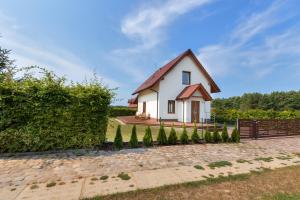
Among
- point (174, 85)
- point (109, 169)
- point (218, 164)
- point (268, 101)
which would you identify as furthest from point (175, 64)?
point (268, 101)

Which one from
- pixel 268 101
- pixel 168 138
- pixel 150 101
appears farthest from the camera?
pixel 268 101

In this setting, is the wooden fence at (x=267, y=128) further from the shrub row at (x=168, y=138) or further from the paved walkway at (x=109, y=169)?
the paved walkway at (x=109, y=169)

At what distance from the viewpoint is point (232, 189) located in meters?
3.60

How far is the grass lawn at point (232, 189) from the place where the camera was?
10.6 ft

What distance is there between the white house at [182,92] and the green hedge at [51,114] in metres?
11.0

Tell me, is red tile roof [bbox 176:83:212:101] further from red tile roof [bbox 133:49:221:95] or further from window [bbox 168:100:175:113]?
red tile roof [bbox 133:49:221:95]

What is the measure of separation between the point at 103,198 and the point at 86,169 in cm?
170

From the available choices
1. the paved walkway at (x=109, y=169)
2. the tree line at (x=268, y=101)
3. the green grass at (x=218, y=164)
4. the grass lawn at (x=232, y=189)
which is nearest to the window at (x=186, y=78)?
the paved walkway at (x=109, y=169)

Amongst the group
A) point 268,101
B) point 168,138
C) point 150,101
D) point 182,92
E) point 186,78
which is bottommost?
point 168,138

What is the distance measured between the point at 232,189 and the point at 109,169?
287 centimetres

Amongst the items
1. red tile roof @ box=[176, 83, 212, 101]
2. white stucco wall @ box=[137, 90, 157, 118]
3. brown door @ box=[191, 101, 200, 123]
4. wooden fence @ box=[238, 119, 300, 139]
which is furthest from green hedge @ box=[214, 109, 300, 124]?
wooden fence @ box=[238, 119, 300, 139]

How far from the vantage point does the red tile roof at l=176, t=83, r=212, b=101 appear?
53.8 ft

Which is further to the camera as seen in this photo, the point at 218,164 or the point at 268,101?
the point at 268,101

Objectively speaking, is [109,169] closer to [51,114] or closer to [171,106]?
[51,114]
